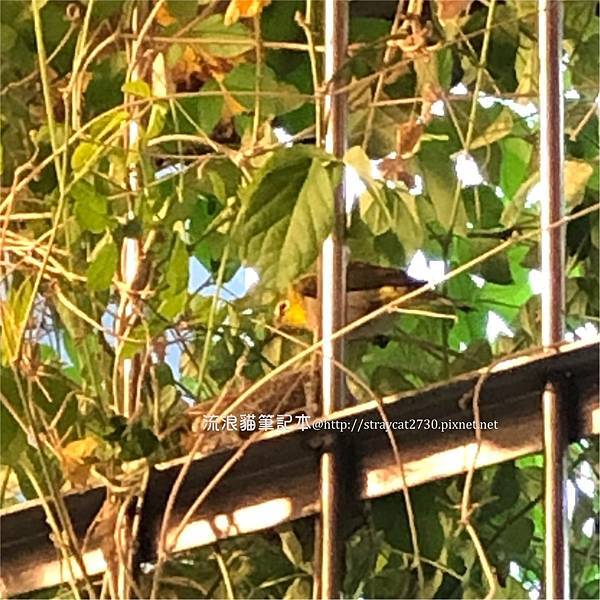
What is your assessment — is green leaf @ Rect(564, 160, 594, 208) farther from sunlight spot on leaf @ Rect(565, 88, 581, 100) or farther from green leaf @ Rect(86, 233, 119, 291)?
green leaf @ Rect(86, 233, 119, 291)

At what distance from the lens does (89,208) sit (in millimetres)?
618

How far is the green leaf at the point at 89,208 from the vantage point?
0.62m

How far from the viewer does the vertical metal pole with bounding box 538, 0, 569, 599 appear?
55 centimetres

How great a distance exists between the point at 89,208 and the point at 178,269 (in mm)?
60

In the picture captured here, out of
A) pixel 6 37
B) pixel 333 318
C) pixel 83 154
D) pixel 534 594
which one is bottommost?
pixel 534 594

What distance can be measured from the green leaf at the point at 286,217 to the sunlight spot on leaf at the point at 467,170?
10 centimetres

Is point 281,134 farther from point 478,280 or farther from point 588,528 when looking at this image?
point 588,528

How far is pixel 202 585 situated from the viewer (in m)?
0.66

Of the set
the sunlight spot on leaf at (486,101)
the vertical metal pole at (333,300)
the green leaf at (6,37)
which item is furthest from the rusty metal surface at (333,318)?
the green leaf at (6,37)

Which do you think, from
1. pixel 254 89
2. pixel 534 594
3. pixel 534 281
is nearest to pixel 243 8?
pixel 254 89

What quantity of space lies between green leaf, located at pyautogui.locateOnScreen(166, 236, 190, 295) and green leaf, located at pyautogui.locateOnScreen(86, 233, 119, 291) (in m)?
0.03

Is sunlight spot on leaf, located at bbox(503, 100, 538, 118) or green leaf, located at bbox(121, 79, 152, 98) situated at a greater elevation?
sunlight spot on leaf, located at bbox(503, 100, 538, 118)

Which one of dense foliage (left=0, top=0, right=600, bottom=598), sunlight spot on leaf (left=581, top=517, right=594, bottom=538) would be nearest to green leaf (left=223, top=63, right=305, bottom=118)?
dense foliage (left=0, top=0, right=600, bottom=598)

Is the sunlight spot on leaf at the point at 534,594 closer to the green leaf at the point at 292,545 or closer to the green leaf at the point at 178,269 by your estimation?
the green leaf at the point at 292,545
